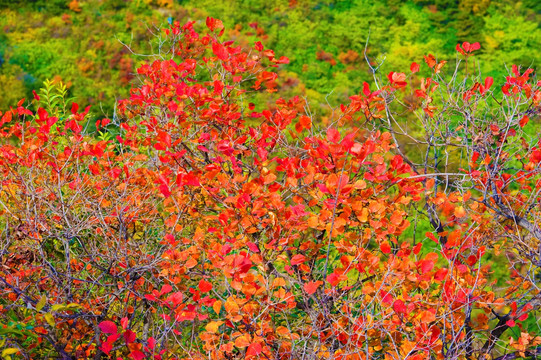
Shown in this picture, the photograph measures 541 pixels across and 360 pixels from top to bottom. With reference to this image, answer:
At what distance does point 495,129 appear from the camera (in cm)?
267

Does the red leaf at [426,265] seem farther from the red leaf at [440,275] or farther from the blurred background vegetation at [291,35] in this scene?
the blurred background vegetation at [291,35]

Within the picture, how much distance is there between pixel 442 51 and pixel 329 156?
14.5 m

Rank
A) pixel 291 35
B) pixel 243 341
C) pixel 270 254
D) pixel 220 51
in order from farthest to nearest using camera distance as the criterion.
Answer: pixel 291 35 → pixel 220 51 → pixel 270 254 → pixel 243 341

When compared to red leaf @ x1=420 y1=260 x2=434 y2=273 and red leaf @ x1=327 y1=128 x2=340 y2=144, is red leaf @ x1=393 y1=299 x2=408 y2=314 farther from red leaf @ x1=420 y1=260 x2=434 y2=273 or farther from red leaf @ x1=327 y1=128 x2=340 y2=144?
red leaf @ x1=327 y1=128 x2=340 y2=144

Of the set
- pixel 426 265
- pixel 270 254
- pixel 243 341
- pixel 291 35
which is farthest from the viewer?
pixel 291 35

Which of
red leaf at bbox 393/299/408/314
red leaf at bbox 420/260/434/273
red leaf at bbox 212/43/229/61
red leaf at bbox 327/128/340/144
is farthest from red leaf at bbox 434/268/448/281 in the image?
red leaf at bbox 212/43/229/61

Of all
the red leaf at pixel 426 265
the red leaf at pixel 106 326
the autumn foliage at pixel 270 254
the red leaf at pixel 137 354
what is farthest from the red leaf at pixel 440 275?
the red leaf at pixel 106 326

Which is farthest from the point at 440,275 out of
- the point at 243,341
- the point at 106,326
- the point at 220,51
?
the point at 220,51

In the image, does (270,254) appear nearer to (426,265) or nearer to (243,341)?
(243,341)

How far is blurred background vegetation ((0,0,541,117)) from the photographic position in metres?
13.3

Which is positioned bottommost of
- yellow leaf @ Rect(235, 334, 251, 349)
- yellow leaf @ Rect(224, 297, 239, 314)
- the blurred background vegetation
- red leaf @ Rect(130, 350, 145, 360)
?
the blurred background vegetation

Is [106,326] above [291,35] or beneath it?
above

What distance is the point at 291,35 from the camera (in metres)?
15.4

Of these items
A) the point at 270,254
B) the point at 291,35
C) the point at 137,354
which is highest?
the point at 270,254
